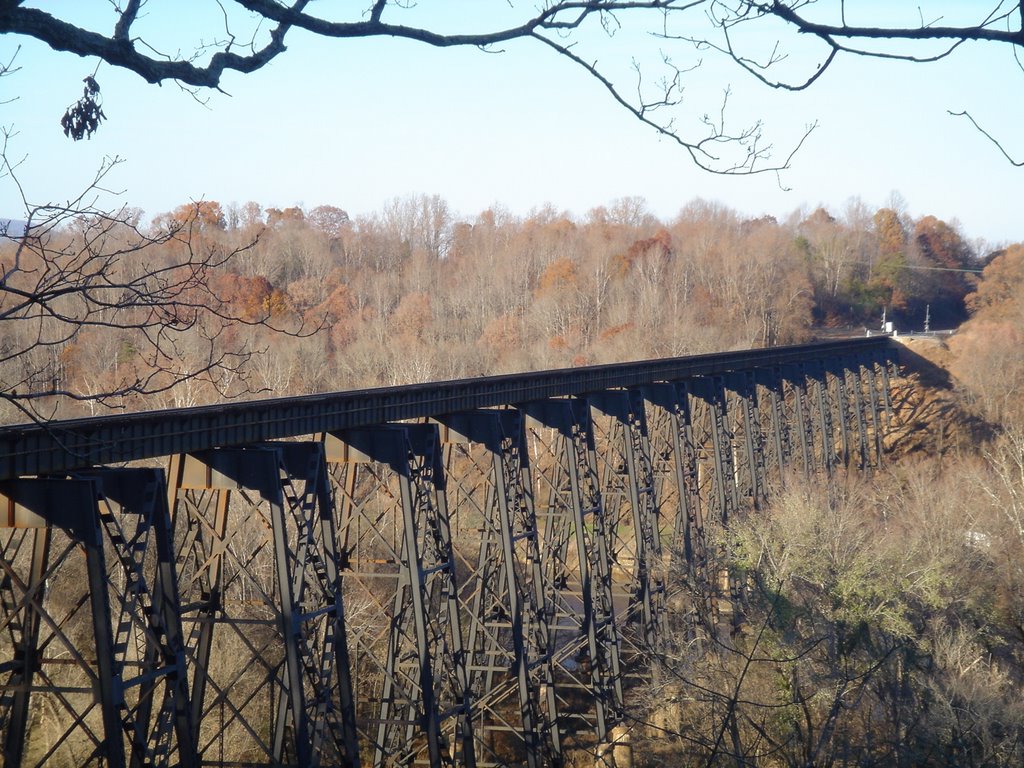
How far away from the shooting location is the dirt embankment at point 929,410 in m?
34.2

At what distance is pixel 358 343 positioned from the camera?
35125 mm

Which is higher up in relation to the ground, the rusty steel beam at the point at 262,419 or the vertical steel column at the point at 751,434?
the rusty steel beam at the point at 262,419

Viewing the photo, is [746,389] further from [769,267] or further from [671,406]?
[769,267]

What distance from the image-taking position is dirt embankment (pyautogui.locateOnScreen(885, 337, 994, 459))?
112 ft

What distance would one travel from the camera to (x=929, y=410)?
119 ft

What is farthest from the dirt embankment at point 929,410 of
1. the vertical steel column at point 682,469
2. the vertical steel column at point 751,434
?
the vertical steel column at point 682,469

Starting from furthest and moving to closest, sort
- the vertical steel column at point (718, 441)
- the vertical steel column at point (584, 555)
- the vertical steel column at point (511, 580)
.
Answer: the vertical steel column at point (718, 441), the vertical steel column at point (584, 555), the vertical steel column at point (511, 580)

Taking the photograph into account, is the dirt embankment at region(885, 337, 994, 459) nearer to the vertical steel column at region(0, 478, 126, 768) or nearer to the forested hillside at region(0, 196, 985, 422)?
the forested hillside at region(0, 196, 985, 422)

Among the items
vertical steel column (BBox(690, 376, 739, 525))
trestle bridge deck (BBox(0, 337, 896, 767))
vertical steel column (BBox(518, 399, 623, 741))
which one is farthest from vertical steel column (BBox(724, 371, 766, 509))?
vertical steel column (BBox(518, 399, 623, 741))

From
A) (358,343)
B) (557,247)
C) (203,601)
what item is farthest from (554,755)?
(557,247)

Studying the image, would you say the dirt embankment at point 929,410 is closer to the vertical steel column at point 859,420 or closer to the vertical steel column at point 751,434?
the vertical steel column at point 859,420

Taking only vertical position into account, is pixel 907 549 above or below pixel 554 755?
above

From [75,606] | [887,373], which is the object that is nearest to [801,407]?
[887,373]

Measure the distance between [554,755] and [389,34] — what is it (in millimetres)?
12126
